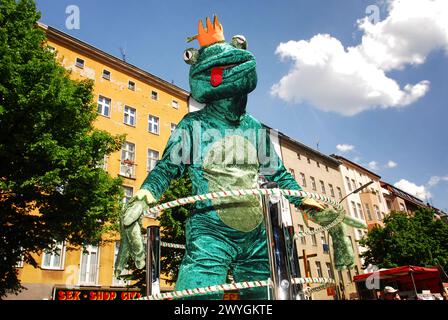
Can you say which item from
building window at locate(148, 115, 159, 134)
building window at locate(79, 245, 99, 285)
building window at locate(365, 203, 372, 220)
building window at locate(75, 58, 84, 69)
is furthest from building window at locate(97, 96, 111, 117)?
building window at locate(365, 203, 372, 220)

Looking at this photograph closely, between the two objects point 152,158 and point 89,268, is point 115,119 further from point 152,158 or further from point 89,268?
point 89,268

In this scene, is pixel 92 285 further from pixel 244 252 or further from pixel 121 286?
pixel 244 252

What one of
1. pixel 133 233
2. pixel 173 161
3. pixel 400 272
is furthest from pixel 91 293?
pixel 133 233

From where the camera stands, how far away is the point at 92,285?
15875mm

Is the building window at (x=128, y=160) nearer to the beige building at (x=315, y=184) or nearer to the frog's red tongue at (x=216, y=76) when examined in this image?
the beige building at (x=315, y=184)

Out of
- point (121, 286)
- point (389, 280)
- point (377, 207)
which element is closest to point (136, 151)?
point (121, 286)

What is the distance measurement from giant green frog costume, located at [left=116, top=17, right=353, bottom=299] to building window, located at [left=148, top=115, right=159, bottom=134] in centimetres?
1928

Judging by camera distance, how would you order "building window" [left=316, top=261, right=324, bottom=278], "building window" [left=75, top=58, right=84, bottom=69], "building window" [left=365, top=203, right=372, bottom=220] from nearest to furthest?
"building window" [left=75, top=58, right=84, bottom=69] < "building window" [left=316, top=261, right=324, bottom=278] < "building window" [left=365, top=203, right=372, bottom=220]

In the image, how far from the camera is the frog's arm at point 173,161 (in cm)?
319

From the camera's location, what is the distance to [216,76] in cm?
348

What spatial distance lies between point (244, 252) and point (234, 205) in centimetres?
41

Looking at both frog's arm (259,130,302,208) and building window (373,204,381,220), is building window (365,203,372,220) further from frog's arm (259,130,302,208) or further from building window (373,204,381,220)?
frog's arm (259,130,302,208)

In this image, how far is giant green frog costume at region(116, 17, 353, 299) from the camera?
2789 mm

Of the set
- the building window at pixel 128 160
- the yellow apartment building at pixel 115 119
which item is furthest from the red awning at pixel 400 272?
the building window at pixel 128 160
